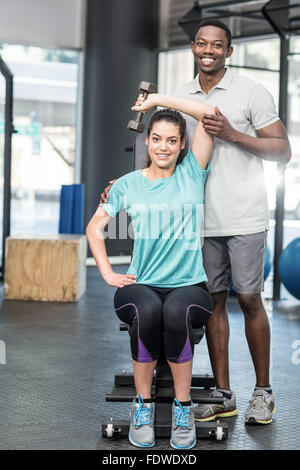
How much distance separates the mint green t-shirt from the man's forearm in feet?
0.73

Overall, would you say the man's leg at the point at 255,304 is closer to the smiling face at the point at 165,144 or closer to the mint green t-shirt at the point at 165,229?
the mint green t-shirt at the point at 165,229

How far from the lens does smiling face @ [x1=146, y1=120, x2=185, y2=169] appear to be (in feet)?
8.47

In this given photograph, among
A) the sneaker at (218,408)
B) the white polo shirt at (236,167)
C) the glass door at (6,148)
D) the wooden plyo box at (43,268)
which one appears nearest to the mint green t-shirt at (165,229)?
the white polo shirt at (236,167)

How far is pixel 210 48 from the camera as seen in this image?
104 inches

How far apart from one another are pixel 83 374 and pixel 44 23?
179 inches

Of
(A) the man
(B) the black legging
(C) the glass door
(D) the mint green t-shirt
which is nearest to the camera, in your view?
(B) the black legging

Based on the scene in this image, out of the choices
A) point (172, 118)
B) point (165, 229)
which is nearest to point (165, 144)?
point (172, 118)

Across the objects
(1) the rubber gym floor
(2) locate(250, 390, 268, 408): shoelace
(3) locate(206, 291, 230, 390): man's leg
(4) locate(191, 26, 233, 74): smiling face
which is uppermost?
(4) locate(191, 26, 233, 74): smiling face

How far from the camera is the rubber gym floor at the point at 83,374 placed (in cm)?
264

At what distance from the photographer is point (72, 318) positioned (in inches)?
193

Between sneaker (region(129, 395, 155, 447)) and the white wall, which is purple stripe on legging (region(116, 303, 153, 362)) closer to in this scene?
sneaker (region(129, 395, 155, 447))

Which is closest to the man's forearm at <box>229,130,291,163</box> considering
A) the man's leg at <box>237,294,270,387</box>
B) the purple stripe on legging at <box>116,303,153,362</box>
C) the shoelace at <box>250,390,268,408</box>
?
the man's leg at <box>237,294,270,387</box>
